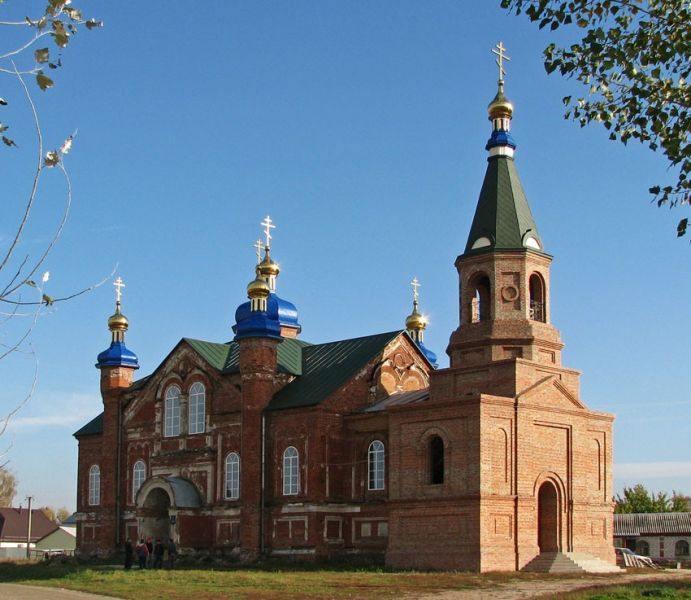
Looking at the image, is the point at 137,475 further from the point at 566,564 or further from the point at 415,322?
the point at 566,564

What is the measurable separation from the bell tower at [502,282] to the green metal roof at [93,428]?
1674cm

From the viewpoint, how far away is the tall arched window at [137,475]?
39.4 meters

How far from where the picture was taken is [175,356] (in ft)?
127

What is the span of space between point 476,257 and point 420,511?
706cm

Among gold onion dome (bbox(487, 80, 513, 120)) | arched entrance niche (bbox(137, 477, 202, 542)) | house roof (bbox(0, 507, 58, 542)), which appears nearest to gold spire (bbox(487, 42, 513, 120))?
gold onion dome (bbox(487, 80, 513, 120))

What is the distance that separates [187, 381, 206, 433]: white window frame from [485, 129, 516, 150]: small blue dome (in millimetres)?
12420

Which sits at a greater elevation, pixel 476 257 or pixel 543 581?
pixel 476 257

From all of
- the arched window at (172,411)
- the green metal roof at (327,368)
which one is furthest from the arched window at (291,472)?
the arched window at (172,411)

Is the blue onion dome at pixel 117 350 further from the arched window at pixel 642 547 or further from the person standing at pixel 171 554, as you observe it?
the arched window at pixel 642 547

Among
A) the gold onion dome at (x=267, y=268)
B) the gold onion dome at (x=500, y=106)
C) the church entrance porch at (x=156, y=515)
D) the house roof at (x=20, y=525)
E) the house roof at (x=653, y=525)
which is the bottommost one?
the house roof at (x=20, y=525)

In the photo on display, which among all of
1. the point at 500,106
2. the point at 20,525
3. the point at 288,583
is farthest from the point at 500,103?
the point at 20,525

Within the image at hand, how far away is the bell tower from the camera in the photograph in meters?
30.5

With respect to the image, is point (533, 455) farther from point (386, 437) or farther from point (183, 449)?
point (183, 449)

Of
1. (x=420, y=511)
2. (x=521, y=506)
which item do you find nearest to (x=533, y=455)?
(x=521, y=506)
